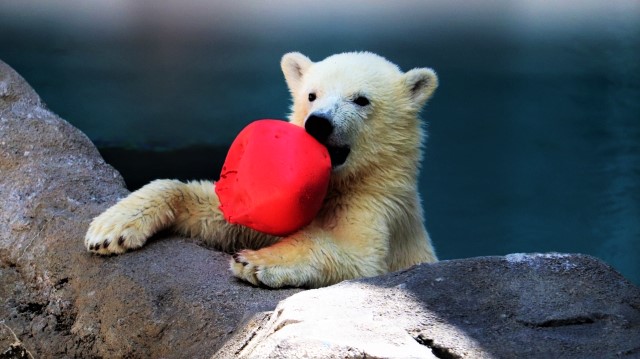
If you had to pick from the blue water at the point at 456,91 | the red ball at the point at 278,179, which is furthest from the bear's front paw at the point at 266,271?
the blue water at the point at 456,91

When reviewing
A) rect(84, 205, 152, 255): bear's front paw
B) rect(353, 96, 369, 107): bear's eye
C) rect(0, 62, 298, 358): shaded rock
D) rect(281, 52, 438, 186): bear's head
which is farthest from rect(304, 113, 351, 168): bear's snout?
rect(84, 205, 152, 255): bear's front paw

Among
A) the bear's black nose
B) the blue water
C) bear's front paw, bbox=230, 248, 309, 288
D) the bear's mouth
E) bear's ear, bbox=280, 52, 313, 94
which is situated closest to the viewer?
bear's front paw, bbox=230, 248, 309, 288

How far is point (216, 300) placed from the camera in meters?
2.27

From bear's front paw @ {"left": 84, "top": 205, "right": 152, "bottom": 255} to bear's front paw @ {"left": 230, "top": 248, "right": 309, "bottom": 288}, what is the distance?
348mm

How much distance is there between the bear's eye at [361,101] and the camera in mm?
2670

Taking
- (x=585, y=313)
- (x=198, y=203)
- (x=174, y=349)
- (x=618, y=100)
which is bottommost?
(x=174, y=349)

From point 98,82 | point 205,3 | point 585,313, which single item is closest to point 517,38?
point 205,3

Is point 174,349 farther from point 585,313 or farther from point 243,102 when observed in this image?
point 243,102

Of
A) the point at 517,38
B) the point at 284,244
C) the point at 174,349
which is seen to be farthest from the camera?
the point at 517,38

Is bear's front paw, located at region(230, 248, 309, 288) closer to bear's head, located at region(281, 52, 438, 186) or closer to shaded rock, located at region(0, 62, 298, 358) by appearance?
shaded rock, located at region(0, 62, 298, 358)

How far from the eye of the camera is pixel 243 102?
5.00 metres

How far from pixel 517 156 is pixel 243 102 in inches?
63.9

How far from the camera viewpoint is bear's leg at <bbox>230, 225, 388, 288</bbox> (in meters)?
2.38

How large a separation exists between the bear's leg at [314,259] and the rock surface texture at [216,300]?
2.5 inches
